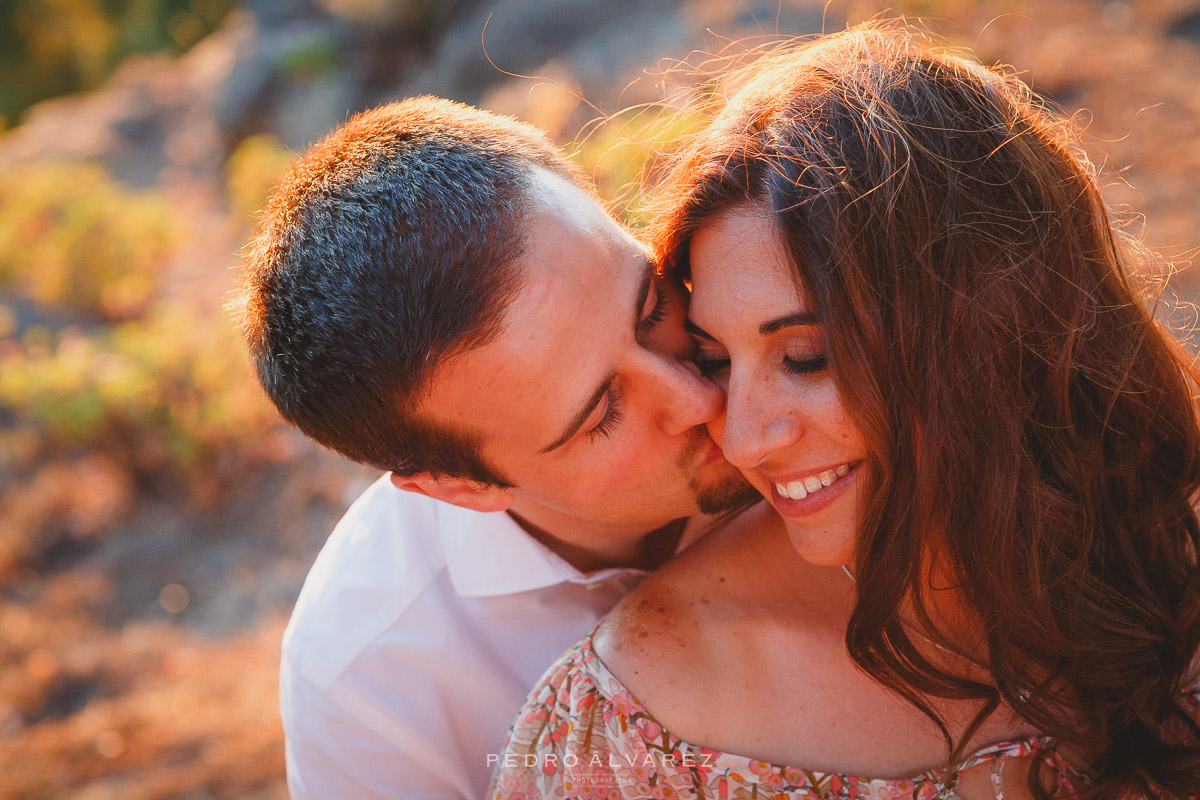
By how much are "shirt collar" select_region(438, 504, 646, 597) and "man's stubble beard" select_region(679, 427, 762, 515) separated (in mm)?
362

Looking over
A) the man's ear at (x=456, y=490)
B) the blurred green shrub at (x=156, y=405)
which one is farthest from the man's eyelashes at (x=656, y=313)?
the blurred green shrub at (x=156, y=405)

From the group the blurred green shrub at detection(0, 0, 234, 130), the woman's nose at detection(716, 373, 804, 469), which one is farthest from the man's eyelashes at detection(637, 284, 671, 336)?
the blurred green shrub at detection(0, 0, 234, 130)

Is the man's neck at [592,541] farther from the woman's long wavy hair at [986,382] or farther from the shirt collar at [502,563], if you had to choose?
the woman's long wavy hair at [986,382]

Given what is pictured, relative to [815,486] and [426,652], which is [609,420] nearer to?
[815,486]

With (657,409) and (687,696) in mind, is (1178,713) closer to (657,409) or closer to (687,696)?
(687,696)

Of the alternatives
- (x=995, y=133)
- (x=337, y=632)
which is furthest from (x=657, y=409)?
(x=337, y=632)

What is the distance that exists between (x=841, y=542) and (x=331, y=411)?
120cm

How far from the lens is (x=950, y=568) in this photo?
6.63 ft

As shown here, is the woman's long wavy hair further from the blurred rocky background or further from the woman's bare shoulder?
the blurred rocky background

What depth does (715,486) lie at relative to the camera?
237 centimetres

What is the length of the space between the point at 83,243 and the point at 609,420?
8275mm

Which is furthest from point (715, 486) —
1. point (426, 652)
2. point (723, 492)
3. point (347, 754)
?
point (347, 754)

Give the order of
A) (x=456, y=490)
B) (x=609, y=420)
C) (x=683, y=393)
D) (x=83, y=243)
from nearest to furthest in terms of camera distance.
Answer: (x=683, y=393) → (x=609, y=420) → (x=456, y=490) → (x=83, y=243)

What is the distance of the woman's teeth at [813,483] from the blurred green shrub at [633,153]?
732 millimetres
